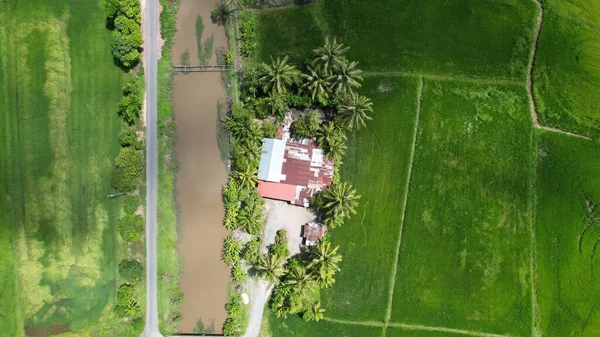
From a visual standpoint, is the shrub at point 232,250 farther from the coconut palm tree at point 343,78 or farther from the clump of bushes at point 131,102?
the coconut palm tree at point 343,78

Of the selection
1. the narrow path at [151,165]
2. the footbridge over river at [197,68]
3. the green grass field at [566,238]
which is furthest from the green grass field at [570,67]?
the narrow path at [151,165]

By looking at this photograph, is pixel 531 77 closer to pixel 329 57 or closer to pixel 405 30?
pixel 405 30

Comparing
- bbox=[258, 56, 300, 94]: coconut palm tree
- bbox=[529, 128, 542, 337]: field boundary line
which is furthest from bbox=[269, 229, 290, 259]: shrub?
bbox=[529, 128, 542, 337]: field boundary line

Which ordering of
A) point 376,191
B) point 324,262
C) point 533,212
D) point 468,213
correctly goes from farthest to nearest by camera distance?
point 533,212, point 468,213, point 376,191, point 324,262

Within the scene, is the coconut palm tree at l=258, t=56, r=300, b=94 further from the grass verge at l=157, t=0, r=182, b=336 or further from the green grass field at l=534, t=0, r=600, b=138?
the green grass field at l=534, t=0, r=600, b=138

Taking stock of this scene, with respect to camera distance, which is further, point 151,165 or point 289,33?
point 289,33

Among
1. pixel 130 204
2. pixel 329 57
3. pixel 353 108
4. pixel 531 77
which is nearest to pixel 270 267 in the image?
pixel 130 204
